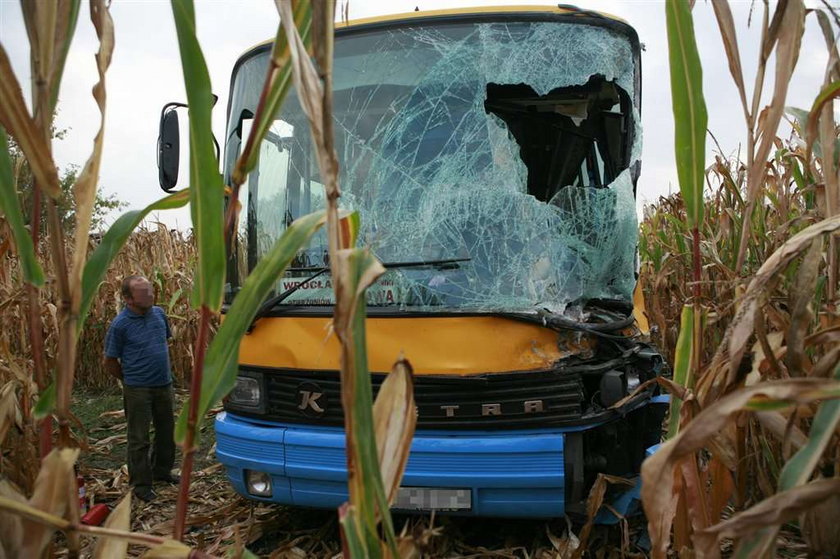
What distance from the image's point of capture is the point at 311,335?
10.1 feet

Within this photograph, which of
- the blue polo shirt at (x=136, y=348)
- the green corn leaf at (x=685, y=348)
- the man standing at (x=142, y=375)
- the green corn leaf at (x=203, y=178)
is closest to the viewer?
the green corn leaf at (x=203, y=178)

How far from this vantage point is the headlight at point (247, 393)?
10.6ft

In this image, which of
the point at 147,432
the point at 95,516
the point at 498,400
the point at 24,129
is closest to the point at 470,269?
the point at 498,400

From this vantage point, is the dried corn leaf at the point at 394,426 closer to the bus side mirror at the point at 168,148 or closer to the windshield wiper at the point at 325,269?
the windshield wiper at the point at 325,269

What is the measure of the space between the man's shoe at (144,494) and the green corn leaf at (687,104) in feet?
13.7

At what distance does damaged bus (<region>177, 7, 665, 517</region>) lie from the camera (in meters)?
2.83

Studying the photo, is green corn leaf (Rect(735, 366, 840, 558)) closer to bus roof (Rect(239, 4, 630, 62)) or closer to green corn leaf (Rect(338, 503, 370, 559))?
green corn leaf (Rect(338, 503, 370, 559))

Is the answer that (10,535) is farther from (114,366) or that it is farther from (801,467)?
(114,366)

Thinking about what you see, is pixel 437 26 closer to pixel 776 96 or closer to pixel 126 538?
pixel 776 96

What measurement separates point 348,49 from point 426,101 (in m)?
0.47

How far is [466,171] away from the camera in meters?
3.17

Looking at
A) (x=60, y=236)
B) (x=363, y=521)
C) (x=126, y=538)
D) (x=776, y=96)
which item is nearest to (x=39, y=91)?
(x=60, y=236)

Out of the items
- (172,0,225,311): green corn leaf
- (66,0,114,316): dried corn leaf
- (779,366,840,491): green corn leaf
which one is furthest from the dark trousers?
(779,366,840,491): green corn leaf

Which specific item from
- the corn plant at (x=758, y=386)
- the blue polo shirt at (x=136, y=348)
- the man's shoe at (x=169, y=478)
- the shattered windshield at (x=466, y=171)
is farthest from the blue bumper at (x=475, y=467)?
the man's shoe at (x=169, y=478)
